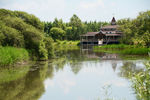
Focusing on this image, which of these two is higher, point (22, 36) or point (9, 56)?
point (22, 36)

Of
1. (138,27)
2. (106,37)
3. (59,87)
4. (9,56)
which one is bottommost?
(59,87)

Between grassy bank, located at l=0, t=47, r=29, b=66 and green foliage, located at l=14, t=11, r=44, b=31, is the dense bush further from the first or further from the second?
grassy bank, located at l=0, t=47, r=29, b=66

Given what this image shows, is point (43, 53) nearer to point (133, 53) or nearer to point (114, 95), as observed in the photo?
point (133, 53)

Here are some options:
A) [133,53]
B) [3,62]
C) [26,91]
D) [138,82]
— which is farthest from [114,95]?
[133,53]

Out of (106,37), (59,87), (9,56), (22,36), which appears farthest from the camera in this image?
(106,37)

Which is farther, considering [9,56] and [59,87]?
[9,56]

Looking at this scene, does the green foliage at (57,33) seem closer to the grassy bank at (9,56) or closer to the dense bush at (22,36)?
the dense bush at (22,36)

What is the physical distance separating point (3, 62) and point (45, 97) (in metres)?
10.4

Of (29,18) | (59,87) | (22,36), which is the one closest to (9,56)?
(22,36)

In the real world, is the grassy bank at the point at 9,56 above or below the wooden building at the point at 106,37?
below

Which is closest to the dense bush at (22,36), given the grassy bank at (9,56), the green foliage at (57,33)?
the grassy bank at (9,56)

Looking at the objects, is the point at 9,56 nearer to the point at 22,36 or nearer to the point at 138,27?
the point at 22,36

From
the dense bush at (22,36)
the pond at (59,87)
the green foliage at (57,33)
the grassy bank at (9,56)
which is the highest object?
the green foliage at (57,33)

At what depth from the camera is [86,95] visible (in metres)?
11.9
